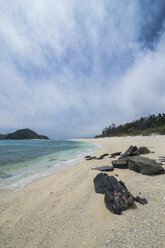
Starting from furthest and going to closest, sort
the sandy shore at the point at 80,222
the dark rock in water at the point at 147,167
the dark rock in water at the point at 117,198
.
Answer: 1. the dark rock in water at the point at 147,167
2. the dark rock in water at the point at 117,198
3. the sandy shore at the point at 80,222

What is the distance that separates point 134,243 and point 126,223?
0.58 meters

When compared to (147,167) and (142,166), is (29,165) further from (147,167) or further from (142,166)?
(147,167)

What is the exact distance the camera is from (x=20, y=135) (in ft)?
606

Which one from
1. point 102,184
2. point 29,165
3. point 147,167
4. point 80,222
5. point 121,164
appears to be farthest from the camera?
point 29,165

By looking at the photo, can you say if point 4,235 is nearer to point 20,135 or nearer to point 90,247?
Answer: point 90,247

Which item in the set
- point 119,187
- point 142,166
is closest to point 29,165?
point 119,187

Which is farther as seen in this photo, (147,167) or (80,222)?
(147,167)

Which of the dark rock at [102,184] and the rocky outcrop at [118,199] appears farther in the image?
the dark rock at [102,184]

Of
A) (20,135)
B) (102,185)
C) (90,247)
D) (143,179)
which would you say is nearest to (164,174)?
(143,179)

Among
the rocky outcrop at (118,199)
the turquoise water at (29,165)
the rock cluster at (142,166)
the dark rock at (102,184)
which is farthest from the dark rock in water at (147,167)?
the turquoise water at (29,165)

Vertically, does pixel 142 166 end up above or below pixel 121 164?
above

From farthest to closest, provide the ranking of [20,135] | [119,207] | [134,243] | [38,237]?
[20,135], [119,207], [38,237], [134,243]

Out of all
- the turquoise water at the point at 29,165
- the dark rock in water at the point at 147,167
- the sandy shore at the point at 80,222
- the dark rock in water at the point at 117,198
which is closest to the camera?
the sandy shore at the point at 80,222

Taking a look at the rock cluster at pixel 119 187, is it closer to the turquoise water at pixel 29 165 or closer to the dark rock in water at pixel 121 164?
the dark rock in water at pixel 121 164
